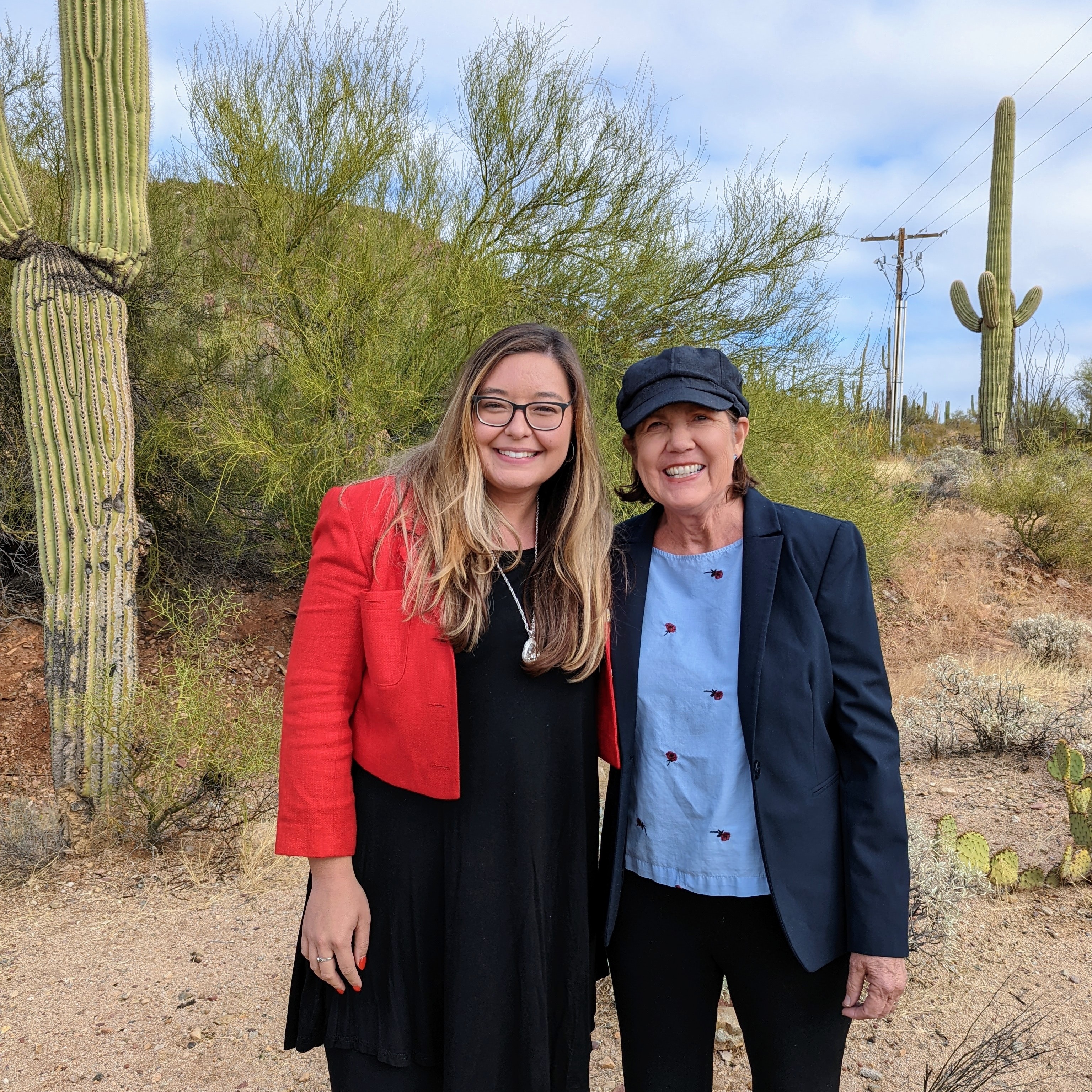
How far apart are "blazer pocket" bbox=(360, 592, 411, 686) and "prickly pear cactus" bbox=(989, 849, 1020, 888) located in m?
3.35

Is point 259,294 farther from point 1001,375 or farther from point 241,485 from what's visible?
point 1001,375

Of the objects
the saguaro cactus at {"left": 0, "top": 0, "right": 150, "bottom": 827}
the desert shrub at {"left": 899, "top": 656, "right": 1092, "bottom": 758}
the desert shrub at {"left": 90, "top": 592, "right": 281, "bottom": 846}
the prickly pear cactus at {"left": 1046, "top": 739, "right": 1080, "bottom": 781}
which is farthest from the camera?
the desert shrub at {"left": 899, "top": 656, "right": 1092, "bottom": 758}

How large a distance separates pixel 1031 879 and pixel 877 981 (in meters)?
2.85

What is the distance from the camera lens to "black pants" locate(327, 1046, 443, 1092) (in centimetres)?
171

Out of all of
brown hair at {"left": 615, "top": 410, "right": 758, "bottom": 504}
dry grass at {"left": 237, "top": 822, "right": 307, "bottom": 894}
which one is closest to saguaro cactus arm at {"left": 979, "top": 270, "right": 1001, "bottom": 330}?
dry grass at {"left": 237, "top": 822, "right": 307, "bottom": 894}

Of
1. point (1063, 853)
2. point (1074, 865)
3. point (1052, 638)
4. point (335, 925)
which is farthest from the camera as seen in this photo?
point (1052, 638)

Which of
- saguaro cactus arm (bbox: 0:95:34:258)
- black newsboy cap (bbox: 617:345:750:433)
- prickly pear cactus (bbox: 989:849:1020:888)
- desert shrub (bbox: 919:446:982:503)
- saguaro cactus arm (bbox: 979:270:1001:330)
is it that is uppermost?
saguaro cactus arm (bbox: 979:270:1001:330)

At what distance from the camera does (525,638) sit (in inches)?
69.4

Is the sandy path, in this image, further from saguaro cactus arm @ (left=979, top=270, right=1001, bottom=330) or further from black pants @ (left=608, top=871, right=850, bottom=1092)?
saguaro cactus arm @ (left=979, top=270, right=1001, bottom=330)

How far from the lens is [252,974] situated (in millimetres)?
3547

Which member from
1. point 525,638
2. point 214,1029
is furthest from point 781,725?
point 214,1029

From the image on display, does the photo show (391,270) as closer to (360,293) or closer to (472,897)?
(360,293)

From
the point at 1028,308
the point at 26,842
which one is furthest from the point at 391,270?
the point at 1028,308

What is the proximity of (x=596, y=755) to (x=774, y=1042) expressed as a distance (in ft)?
2.04
